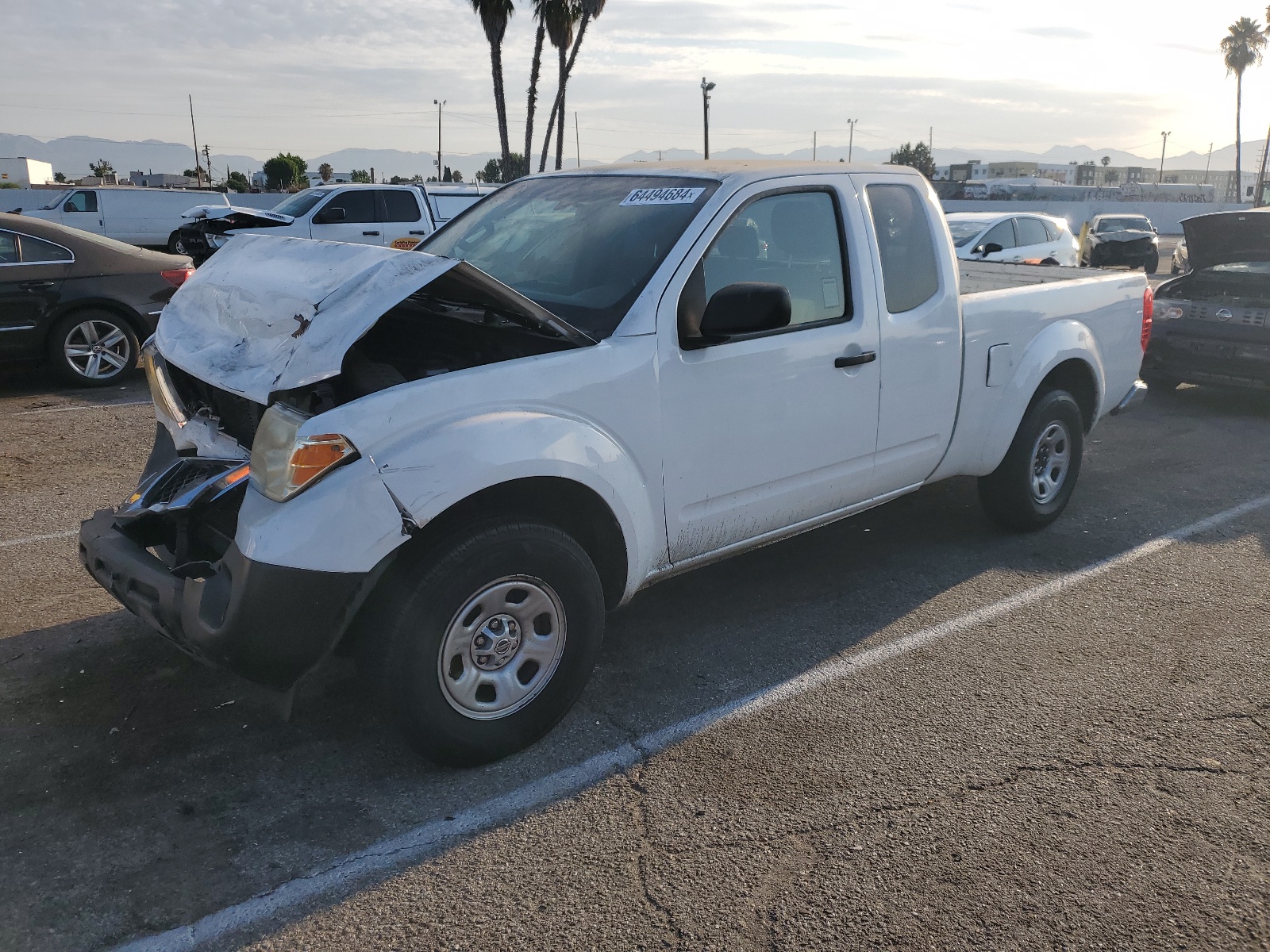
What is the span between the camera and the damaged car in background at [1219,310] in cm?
852

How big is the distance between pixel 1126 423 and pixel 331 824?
7.95 m

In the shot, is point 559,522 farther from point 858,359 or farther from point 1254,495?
point 1254,495

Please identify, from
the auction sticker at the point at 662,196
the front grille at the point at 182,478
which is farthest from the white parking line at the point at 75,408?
the auction sticker at the point at 662,196

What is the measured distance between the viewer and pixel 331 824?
300 centimetres

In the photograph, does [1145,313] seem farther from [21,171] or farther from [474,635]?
[21,171]

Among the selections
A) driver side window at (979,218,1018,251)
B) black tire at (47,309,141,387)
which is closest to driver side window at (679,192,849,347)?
black tire at (47,309,141,387)

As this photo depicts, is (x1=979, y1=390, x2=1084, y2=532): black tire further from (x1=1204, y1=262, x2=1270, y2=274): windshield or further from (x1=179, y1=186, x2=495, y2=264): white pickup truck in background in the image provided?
(x1=179, y1=186, x2=495, y2=264): white pickup truck in background

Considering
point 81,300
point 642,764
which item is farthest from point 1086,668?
point 81,300

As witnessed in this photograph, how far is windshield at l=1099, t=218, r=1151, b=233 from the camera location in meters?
26.0

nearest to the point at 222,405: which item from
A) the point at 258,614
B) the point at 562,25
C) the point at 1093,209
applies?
the point at 258,614

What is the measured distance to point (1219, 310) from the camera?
8.79 metres

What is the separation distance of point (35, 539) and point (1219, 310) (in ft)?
30.1

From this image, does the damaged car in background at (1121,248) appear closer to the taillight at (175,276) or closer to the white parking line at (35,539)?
the taillight at (175,276)

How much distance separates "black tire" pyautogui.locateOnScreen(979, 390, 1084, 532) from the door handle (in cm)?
146
